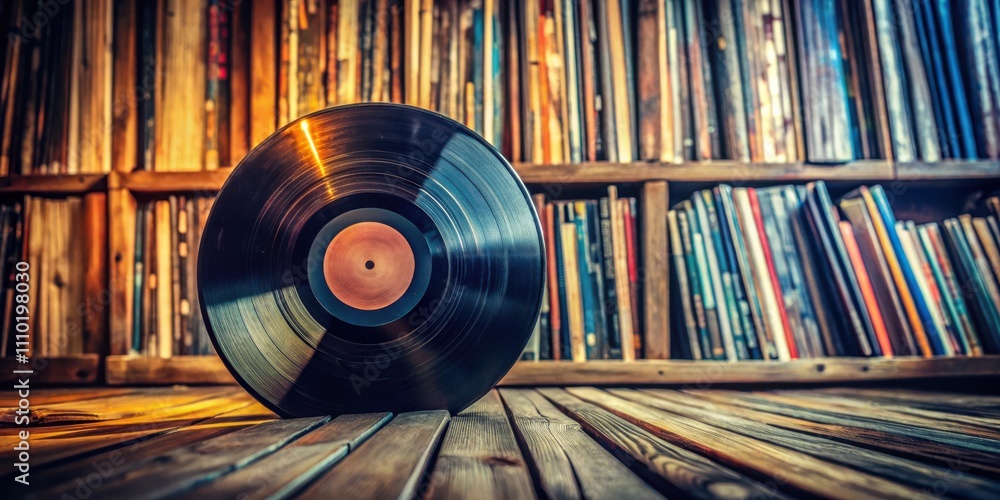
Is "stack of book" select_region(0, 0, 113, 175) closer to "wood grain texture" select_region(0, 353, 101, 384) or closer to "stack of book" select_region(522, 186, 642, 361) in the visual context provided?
"wood grain texture" select_region(0, 353, 101, 384)

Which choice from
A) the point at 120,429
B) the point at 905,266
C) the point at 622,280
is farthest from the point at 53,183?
the point at 905,266

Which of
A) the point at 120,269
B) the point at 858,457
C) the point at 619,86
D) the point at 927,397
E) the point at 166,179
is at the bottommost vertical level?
the point at 927,397

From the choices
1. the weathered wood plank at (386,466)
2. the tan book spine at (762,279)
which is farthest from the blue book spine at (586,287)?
the weathered wood plank at (386,466)

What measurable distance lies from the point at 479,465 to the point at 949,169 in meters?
1.98

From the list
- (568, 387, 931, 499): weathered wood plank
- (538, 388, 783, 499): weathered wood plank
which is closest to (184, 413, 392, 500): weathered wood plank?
(538, 388, 783, 499): weathered wood plank

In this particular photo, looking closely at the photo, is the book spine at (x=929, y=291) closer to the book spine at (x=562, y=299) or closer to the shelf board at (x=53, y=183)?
the book spine at (x=562, y=299)

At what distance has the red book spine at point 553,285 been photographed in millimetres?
1616

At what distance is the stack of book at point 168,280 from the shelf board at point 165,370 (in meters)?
0.04

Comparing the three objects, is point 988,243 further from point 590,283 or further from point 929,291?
point 590,283

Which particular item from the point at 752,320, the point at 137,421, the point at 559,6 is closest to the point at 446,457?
the point at 137,421

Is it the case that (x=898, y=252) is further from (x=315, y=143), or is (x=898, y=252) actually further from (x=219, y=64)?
(x=219, y=64)

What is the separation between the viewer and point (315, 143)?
0.99 metres

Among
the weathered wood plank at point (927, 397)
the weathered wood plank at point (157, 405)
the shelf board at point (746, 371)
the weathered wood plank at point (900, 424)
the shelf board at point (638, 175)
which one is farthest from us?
the shelf board at point (638, 175)

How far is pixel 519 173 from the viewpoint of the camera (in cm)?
164
